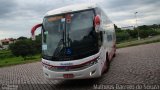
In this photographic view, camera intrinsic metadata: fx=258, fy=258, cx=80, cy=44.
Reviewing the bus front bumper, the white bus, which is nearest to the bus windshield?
the white bus

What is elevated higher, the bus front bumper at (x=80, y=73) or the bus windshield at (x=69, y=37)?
the bus windshield at (x=69, y=37)

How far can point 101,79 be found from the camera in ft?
38.0

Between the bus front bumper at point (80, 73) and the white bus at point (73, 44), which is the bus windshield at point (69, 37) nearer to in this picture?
the white bus at point (73, 44)

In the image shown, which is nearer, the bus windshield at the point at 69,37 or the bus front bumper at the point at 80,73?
the bus front bumper at the point at 80,73

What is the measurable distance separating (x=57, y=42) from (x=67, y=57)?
30.5 inches

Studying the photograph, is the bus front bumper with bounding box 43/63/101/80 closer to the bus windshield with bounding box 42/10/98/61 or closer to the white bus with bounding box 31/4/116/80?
the white bus with bounding box 31/4/116/80

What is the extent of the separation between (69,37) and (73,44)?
0.35 metres

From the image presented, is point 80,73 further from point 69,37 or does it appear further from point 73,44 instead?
point 69,37

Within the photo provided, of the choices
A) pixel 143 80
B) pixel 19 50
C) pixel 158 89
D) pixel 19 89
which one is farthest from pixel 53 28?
pixel 19 50

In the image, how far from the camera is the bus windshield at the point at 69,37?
33.2ft

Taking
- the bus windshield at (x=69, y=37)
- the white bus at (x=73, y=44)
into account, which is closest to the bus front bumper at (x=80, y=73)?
the white bus at (x=73, y=44)

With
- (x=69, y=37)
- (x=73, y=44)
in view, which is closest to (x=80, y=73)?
(x=73, y=44)

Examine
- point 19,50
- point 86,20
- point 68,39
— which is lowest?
point 19,50

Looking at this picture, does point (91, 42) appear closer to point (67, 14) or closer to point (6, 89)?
point (67, 14)
